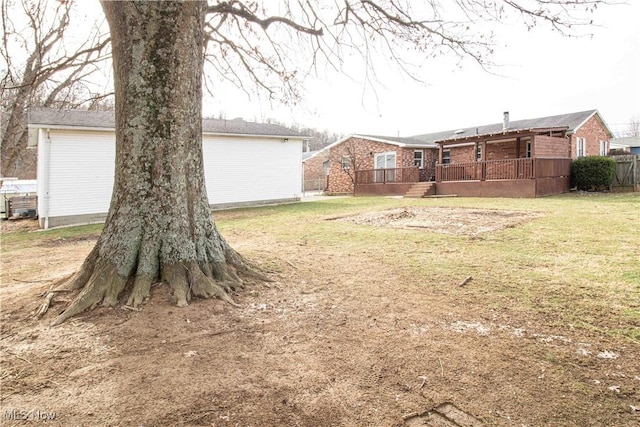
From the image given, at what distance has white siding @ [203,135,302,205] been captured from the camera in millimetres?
15664

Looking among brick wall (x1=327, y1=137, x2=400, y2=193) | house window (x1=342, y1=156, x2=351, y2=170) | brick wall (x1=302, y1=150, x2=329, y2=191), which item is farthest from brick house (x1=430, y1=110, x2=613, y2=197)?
brick wall (x1=302, y1=150, x2=329, y2=191)

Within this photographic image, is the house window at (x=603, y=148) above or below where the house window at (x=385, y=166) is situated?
above

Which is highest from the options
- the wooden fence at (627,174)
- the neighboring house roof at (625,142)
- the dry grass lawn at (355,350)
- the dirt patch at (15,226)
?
the neighboring house roof at (625,142)

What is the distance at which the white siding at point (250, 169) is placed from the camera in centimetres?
1566

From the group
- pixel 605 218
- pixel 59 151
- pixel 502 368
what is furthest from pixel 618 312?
pixel 59 151

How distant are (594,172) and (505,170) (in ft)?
13.7

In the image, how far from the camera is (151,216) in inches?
138

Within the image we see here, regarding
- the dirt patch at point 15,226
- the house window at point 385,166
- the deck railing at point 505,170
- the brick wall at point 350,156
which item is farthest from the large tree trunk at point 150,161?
the brick wall at point 350,156

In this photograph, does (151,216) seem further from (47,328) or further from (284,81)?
(284,81)

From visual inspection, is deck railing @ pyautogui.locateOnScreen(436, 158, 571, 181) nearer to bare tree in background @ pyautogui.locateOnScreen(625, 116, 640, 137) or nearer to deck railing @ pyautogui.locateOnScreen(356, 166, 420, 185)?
deck railing @ pyautogui.locateOnScreen(356, 166, 420, 185)

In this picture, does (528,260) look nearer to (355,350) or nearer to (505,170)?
(355,350)

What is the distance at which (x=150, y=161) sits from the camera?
3480 mm

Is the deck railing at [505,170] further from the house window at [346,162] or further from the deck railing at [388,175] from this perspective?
the house window at [346,162]

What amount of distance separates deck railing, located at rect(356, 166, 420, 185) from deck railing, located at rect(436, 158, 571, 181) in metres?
Result: 1.75
